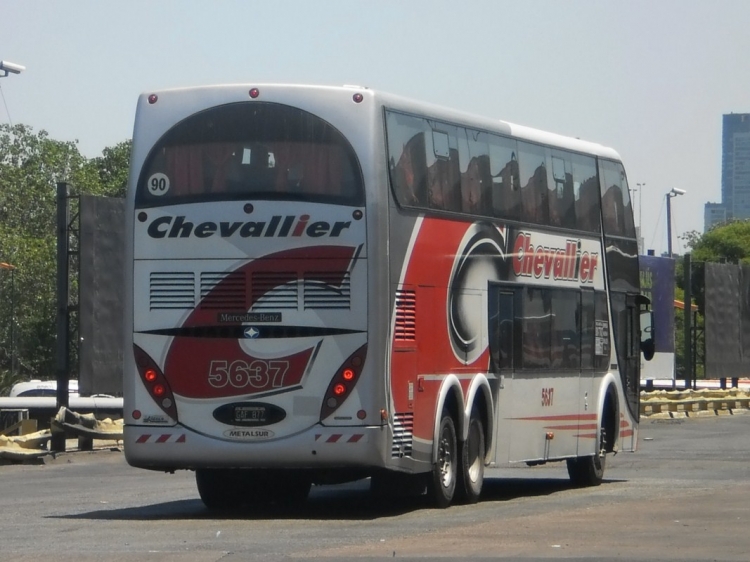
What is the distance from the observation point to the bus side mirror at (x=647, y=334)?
23344mm

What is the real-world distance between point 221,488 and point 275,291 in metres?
2.50

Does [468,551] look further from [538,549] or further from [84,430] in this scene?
[84,430]

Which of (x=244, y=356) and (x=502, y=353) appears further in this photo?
(x=502, y=353)

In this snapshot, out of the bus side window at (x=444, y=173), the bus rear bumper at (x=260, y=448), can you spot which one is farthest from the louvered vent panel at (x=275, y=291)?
the bus side window at (x=444, y=173)

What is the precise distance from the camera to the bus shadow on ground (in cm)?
1614

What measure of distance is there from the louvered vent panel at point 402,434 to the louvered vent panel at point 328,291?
1.19 meters

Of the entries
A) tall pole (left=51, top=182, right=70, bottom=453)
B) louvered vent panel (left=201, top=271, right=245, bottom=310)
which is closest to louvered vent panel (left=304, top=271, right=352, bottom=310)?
louvered vent panel (left=201, top=271, right=245, bottom=310)

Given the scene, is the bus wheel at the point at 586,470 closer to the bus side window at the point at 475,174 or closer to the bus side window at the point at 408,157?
the bus side window at the point at 475,174

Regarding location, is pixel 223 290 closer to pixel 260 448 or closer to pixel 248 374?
pixel 248 374

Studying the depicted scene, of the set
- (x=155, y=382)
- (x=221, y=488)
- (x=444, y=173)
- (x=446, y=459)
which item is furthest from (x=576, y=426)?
(x=155, y=382)

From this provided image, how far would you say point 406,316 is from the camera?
16375 millimetres

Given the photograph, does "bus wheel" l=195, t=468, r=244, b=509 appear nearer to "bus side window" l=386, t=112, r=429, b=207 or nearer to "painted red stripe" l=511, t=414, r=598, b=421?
"bus side window" l=386, t=112, r=429, b=207

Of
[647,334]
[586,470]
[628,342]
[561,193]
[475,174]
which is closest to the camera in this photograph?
[475,174]

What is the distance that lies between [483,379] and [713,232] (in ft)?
443
